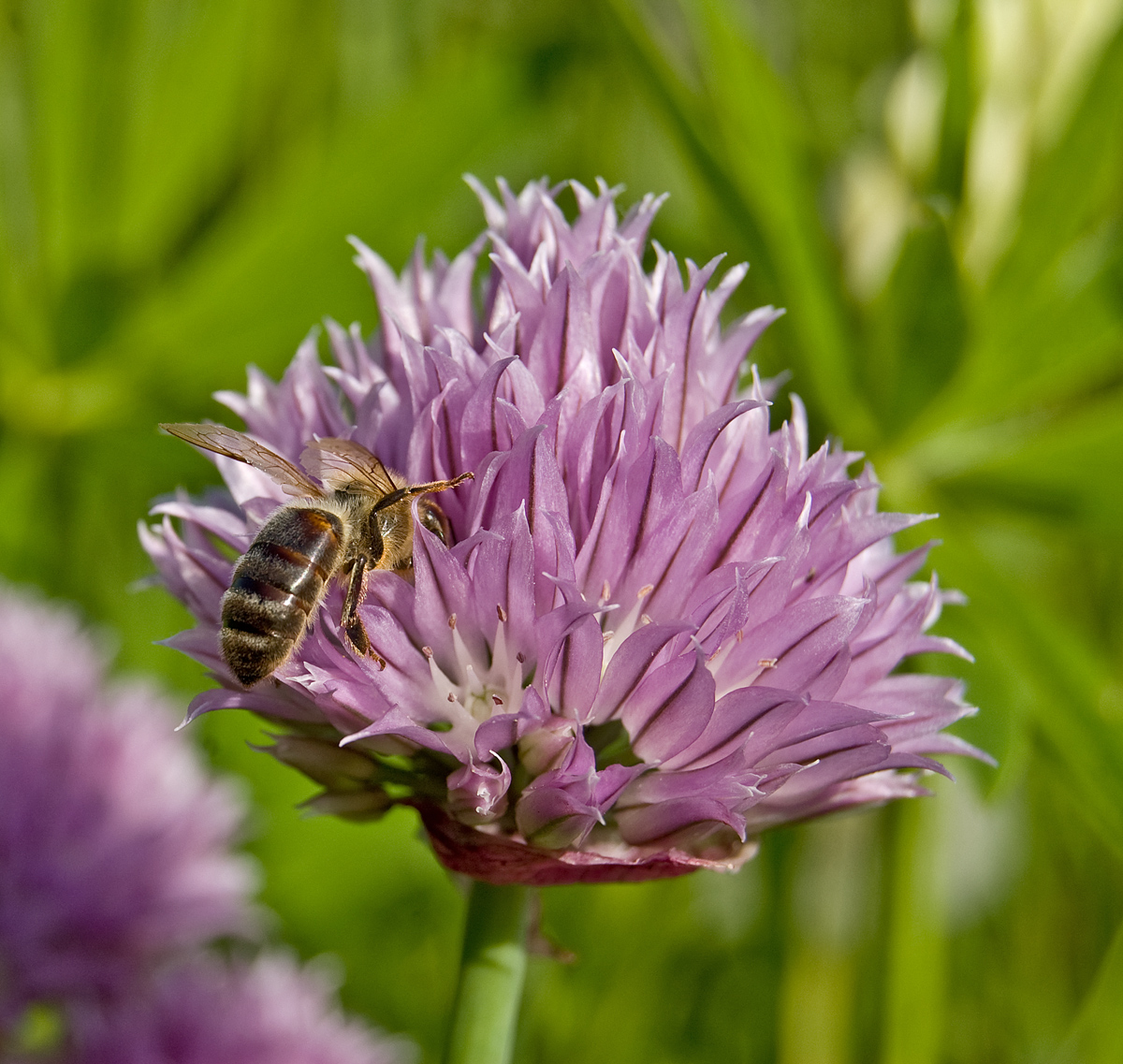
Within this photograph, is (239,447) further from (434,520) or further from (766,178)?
(766,178)

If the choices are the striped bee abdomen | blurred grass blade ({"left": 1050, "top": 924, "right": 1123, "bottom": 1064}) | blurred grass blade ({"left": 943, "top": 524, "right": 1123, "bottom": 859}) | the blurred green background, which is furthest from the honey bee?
blurred grass blade ({"left": 1050, "top": 924, "right": 1123, "bottom": 1064})

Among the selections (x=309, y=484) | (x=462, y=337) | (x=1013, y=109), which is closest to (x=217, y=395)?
(x=309, y=484)

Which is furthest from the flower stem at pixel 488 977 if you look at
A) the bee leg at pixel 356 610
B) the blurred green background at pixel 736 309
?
the blurred green background at pixel 736 309

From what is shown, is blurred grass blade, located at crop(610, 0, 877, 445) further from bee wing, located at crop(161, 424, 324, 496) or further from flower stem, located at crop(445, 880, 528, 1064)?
flower stem, located at crop(445, 880, 528, 1064)

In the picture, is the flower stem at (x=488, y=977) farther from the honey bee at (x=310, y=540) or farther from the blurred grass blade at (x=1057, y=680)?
the blurred grass blade at (x=1057, y=680)

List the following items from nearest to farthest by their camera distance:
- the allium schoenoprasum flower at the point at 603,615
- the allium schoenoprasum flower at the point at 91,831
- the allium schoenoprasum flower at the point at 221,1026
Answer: the allium schoenoprasum flower at the point at 603,615 < the allium schoenoprasum flower at the point at 221,1026 < the allium schoenoprasum flower at the point at 91,831
